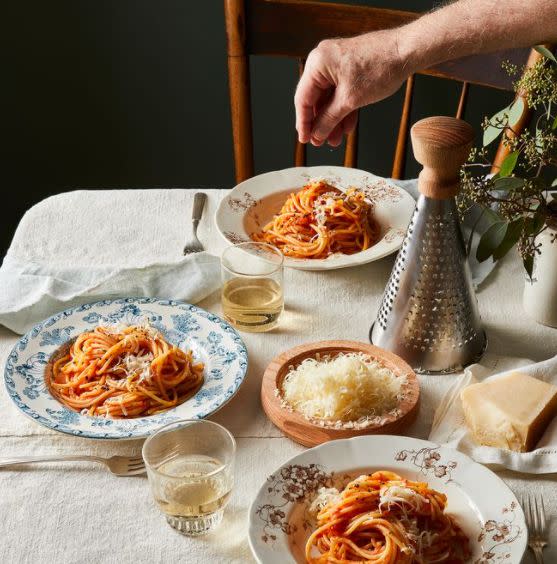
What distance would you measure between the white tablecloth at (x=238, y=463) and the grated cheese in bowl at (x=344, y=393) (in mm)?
54

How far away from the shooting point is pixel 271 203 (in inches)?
72.6

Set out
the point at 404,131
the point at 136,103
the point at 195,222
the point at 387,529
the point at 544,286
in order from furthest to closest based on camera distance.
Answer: the point at 136,103 < the point at 404,131 < the point at 195,222 < the point at 544,286 < the point at 387,529

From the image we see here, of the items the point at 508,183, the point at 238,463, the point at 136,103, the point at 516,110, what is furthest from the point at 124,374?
the point at 136,103

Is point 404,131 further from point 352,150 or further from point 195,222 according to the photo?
point 195,222

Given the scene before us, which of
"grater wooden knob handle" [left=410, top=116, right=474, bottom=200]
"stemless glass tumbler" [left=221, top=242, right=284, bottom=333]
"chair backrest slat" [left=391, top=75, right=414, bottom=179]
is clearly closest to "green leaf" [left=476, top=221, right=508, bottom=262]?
"grater wooden knob handle" [left=410, top=116, right=474, bottom=200]

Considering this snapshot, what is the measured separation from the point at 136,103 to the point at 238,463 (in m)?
2.07

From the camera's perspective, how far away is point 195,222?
1.80m

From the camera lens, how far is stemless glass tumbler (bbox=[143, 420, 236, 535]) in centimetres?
107

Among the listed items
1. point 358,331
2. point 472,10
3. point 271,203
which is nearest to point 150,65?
point 271,203

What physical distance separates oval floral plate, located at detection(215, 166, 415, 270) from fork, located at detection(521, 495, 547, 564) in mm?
595

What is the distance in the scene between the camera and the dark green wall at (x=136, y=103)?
9.50 ft

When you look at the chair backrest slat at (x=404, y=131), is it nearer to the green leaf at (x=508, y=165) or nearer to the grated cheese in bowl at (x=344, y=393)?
the green leaf at (x=508, y=165)

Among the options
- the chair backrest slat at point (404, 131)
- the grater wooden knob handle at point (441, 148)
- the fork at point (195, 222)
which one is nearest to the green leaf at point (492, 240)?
the grater wooden knob handle at point (441, 148)

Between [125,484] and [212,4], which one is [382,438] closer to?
[125,484]
